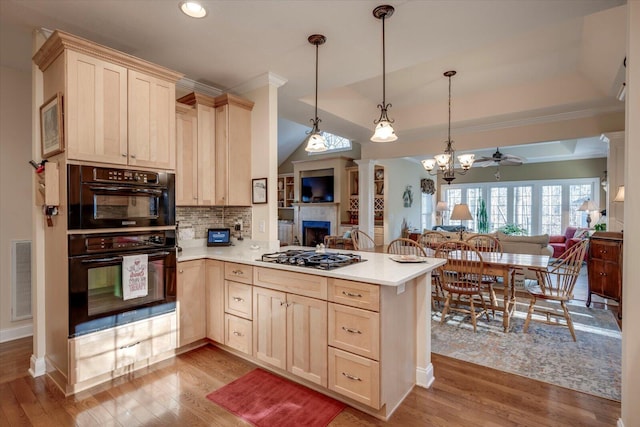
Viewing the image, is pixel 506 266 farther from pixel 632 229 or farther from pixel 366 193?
pixel 366 193

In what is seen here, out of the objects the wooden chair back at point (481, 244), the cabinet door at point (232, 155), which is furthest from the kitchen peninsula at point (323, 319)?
the wooden chair back at point (481, 244)

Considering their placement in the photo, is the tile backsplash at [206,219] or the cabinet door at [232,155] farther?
the tile backsplash at [206,219]

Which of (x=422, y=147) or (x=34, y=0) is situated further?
(x=422, y=147)

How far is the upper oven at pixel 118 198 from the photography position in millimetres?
2193

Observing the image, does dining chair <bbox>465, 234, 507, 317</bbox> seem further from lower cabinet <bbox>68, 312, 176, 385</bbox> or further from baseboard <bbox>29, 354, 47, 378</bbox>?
baseboard <bbox>29, 354, 47, 378</bbox>

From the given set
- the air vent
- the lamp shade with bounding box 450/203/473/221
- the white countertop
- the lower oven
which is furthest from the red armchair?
the air vent

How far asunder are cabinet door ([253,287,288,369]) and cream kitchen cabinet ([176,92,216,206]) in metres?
1.31

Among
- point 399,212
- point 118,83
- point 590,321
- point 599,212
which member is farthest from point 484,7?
point 599,212

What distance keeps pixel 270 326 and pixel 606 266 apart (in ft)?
14.5

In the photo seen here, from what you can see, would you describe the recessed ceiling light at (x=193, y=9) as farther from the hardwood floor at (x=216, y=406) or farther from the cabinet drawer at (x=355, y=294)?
the hardwood floor at (x=216, y=406)

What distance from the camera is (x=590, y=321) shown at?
12.1 ft

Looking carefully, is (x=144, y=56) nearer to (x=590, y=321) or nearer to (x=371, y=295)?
(x=371, y=295)

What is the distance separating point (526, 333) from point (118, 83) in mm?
4496

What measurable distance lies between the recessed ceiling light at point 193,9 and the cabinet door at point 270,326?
6.93 ft
